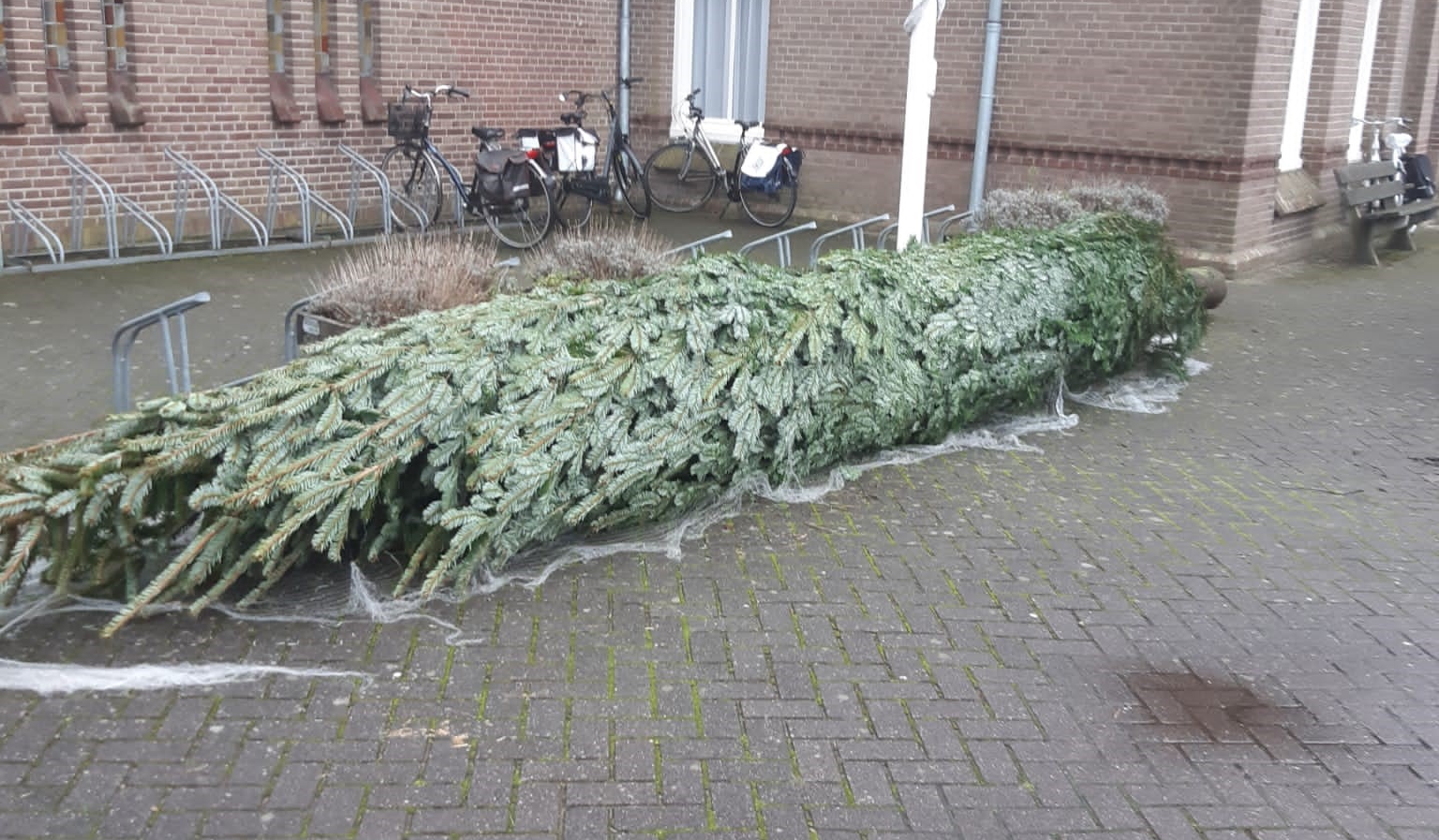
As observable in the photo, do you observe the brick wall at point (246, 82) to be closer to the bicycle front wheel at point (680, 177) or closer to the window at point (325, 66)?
the window at point (325, 66)

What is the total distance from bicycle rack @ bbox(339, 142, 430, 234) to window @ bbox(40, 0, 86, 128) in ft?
7.68

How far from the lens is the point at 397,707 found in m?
4.04

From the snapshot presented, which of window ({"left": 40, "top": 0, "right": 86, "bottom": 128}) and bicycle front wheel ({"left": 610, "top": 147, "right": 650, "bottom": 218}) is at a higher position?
window ({"left": 40, "top": 0, "right": 86, "bottom": 128})

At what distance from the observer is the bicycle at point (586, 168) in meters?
13.6

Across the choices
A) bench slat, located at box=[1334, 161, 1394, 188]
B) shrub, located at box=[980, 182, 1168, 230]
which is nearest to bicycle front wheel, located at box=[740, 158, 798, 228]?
shrub, located at box=[980, 182, 1168, 230]

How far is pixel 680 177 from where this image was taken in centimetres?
1538

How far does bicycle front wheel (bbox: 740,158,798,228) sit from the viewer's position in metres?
14.8

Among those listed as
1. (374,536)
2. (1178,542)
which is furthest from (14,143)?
(1178,542)

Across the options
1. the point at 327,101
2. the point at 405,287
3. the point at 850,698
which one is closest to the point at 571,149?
the point at 327,101

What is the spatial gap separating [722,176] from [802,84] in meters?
1.38

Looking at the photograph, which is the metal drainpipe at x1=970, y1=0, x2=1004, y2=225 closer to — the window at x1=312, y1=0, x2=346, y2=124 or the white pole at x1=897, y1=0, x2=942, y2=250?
the white pole at x1=897, y1=0, x2=942, y2=250

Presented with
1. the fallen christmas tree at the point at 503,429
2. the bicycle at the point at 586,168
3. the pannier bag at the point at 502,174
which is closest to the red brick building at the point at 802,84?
the bicycle at the point at 586,168

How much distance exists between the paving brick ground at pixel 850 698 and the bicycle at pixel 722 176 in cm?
873

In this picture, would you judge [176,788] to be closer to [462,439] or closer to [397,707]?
[397,707]
